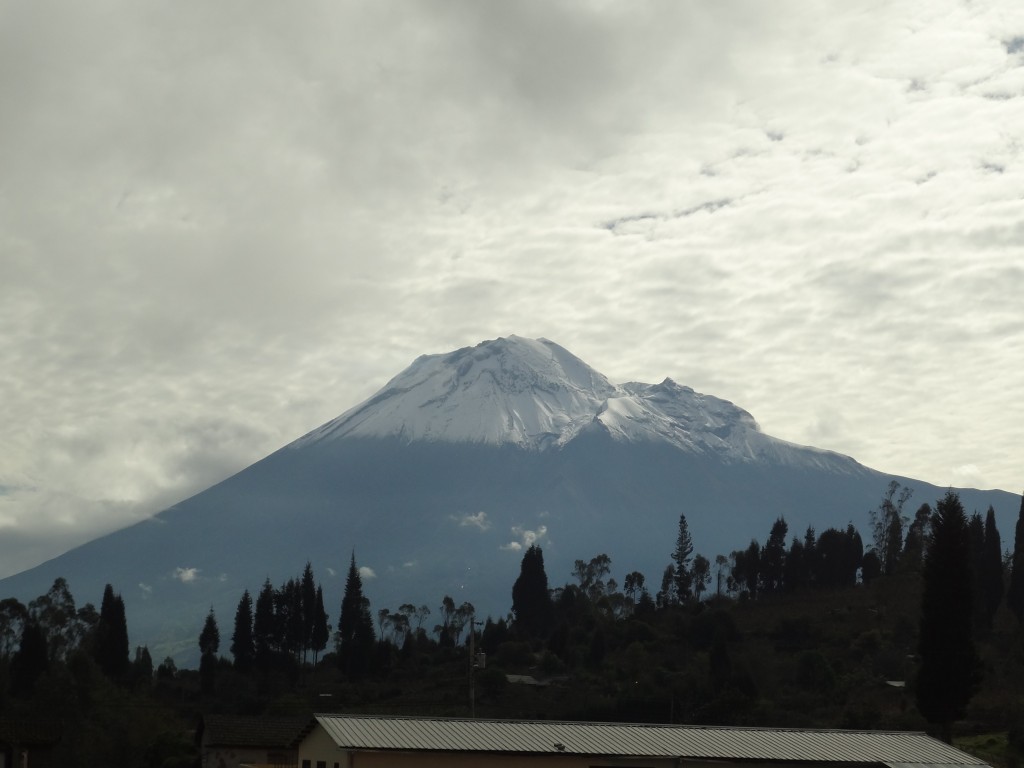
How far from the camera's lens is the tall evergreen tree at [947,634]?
63188 mm

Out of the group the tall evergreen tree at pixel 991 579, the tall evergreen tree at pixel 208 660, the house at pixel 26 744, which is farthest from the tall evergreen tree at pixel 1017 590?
the house at pixel 26 744

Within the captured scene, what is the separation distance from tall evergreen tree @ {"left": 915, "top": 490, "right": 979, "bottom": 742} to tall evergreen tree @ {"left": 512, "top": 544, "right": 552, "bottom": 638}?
2471 inches

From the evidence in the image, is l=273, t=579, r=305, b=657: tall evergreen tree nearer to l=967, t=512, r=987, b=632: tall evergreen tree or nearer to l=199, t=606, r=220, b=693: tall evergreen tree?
l=199, t=606, r=220, b=693: tall evergreen tree

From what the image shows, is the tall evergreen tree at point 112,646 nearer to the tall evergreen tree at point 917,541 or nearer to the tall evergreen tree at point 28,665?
the tall evergreen tree at point 28,665

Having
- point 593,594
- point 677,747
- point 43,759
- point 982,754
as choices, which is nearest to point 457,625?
point 593,594

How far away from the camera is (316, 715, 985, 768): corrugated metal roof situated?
4534 centimetres

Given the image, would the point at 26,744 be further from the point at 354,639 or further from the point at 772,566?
the point at 772,566

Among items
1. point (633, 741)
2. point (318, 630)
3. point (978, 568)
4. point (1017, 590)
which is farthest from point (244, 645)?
point (633, 741)

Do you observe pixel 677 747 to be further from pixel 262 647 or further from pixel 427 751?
pixel 262 647

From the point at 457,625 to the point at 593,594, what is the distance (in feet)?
64.1

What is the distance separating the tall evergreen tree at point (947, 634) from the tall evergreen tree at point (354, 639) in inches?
2155

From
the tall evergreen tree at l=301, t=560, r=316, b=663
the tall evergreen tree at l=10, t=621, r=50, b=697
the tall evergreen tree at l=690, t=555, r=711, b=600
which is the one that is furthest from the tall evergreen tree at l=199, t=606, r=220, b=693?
the tall evergreen tree at l=690, t=555, r=711, b=600

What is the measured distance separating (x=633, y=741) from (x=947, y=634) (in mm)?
22833

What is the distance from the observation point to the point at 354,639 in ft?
365
